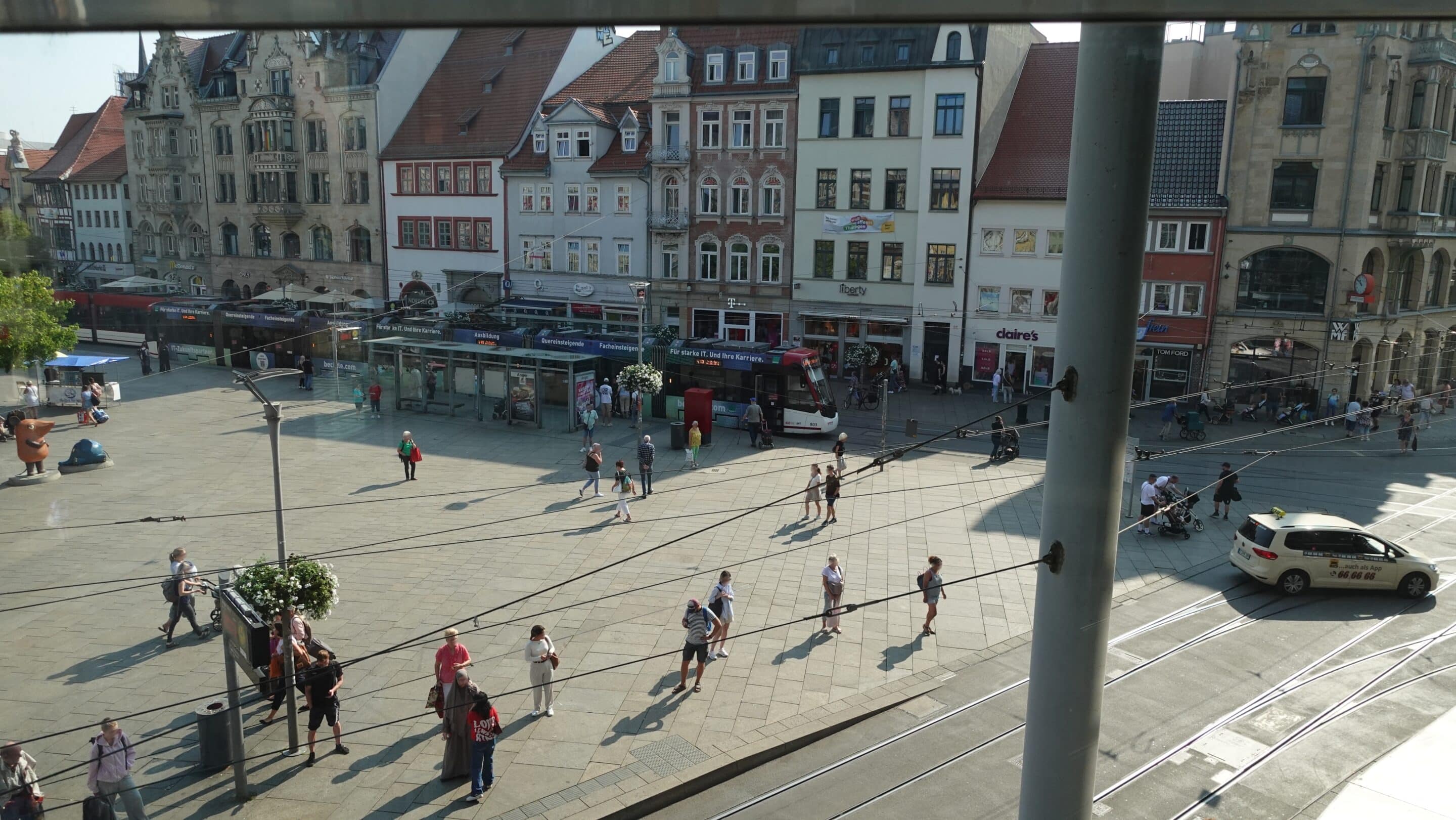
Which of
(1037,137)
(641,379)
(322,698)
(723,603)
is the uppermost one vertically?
(1037,137)

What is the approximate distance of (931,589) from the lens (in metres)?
15.3

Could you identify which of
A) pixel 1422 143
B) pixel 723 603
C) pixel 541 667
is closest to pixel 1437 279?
pixel 1422 143

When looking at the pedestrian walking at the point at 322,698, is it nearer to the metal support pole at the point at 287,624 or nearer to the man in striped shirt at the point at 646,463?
the metal support pole at the point at 287,624

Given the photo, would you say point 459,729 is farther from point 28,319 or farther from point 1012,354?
point 1012,354

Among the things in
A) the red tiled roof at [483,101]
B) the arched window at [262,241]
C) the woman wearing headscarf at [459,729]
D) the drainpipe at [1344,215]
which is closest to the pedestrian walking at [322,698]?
the woman wearing headscarf at [459,729]

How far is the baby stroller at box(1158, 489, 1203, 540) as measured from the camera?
21312 millimetres

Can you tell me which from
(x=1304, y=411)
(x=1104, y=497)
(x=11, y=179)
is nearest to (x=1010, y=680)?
(x=1104, y=497)

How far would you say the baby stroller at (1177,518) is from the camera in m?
21.3

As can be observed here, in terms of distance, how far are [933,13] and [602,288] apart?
4408cm

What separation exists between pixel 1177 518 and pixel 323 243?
43999mm

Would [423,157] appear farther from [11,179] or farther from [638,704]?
[11,179]

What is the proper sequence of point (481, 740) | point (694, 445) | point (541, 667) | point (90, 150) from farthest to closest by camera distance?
1. point (694, 445)
2. point (541, 667)
3. point (481, 740)
4. point (90, 150)

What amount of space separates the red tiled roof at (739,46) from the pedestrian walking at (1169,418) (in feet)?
61.2

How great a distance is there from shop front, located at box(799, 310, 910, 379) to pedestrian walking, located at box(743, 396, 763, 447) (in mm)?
10348
